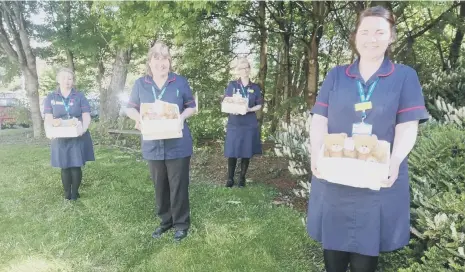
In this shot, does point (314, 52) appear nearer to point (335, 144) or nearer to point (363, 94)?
point (363, 94)

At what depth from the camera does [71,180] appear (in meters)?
5.21

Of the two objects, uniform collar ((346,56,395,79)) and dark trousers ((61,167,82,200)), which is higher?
uniform collar ((346,56,395,79))

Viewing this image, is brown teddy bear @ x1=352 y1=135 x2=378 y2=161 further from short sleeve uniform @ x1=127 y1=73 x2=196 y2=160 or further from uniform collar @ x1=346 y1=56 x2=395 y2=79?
short sleeve uniform @ x1=127 y1=73 x2=196 y2=160

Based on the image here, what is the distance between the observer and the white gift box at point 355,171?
1.87 m

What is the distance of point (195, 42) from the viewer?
8539 millimetres

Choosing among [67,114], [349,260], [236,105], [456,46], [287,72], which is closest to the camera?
[349,260]

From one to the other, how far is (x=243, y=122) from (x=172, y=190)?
87.2 inches

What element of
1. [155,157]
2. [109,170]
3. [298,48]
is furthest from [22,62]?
[155,157]

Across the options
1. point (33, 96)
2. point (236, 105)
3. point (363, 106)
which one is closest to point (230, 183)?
point (236, 105)

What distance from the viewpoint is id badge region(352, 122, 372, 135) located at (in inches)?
78.5

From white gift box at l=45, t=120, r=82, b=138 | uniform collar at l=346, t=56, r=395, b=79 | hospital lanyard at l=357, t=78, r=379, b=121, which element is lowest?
white gift box at l=45, t=120, r=82, b=138

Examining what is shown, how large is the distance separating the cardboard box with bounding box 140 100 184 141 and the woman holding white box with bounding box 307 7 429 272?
55.0 inches

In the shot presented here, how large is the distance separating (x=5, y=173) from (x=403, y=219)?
22.5 feet

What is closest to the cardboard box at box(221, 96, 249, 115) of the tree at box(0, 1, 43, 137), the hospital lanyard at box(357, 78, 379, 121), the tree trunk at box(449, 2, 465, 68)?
the hospital lanyard at box(357, 78, 379, 121)
